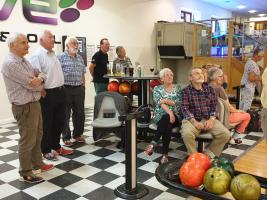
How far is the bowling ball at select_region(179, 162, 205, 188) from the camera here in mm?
1314

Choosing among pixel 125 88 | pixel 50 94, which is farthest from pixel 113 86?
pixel 50 94

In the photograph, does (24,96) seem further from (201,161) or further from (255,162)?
(255,162)

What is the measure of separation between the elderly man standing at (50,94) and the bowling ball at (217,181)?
2468 millimetres

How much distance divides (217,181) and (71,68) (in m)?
3.06

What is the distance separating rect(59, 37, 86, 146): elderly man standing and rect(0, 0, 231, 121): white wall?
89.6 inches

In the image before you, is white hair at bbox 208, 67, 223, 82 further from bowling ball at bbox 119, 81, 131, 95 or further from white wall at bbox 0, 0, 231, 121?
white wall at bbox 0, 0, 231, 121

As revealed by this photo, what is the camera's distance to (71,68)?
3.96 meters

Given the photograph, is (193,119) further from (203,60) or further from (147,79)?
(203,60)

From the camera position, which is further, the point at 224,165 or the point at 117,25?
the point at 117,25

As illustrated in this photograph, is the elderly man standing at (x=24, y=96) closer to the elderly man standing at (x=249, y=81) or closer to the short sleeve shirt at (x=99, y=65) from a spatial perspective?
the short sleeve shirt at (x=99, y=65)

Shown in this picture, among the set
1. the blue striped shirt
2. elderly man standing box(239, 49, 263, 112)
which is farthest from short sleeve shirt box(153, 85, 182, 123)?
elderly man standing box(239, 49, 263, 112)

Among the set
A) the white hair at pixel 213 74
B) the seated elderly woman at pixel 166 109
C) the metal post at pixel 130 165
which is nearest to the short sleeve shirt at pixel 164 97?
the seated elderly woman at pixel 166 109

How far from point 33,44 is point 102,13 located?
2326 mm

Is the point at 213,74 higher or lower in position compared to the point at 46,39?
lower
